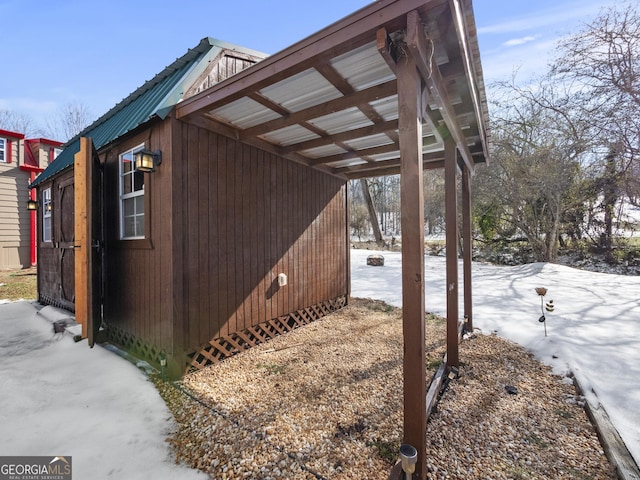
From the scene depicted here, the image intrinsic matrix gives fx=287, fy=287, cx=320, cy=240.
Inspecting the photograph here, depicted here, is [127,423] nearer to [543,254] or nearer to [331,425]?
[331,425]

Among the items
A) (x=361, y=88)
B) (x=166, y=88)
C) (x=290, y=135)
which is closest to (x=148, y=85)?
(x=166, y=88)

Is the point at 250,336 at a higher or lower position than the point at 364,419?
higher

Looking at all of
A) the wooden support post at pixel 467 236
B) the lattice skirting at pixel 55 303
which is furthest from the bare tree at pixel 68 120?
the wooden support post at pixel 467 236

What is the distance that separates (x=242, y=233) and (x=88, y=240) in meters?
1.70

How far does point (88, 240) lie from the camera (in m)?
3.26

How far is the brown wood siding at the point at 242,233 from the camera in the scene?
3012 millimetres

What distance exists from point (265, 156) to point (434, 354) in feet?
10.8

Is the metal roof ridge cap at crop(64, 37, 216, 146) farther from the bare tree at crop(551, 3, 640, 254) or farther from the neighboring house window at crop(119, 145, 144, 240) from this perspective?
the bare tree at crop(551, 3, 640, 254)

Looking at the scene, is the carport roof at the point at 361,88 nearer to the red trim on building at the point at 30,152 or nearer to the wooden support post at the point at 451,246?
the wooden support post at the point at 451,246

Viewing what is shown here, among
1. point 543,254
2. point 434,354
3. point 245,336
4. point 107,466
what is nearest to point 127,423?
point 107,466

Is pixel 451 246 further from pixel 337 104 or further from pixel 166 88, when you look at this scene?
pixel 166 88

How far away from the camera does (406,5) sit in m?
1.54

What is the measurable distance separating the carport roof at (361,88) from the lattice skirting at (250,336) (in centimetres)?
240

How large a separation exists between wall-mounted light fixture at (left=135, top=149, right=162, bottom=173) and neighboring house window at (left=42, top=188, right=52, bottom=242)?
439cm
